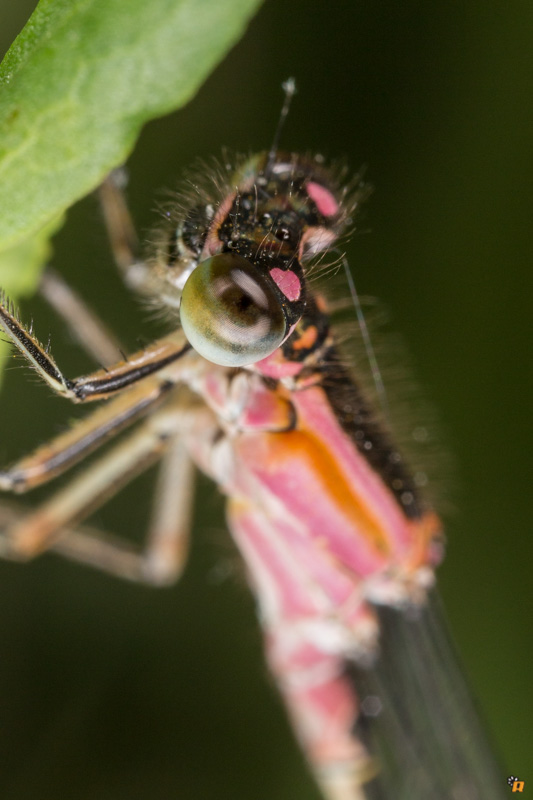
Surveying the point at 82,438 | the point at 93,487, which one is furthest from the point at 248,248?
the point at 93,487

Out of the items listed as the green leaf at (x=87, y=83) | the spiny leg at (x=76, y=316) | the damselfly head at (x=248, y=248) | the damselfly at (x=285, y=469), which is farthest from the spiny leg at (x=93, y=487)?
the green leaf at (x=87, y=83)

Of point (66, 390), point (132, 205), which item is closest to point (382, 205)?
point (132, 205)

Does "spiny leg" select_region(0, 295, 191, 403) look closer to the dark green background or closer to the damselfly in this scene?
the damselfly

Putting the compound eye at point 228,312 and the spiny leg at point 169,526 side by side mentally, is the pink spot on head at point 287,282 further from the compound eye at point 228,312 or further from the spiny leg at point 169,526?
the spiny leg at point 169,526

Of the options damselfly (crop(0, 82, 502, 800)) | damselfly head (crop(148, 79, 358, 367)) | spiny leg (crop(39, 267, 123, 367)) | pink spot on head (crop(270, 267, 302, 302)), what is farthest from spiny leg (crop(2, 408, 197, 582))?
pink spot on head (crop(270, 267, 302, 302))

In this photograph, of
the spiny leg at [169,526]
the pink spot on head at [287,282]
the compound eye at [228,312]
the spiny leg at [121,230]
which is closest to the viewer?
the compound eye at [228,312]

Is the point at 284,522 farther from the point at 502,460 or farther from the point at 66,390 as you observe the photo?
the point at 502,460

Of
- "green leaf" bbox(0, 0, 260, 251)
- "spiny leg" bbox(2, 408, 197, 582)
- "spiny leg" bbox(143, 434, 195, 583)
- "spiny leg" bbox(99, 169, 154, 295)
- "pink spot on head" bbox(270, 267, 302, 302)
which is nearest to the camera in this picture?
"green leaf" bbox(0, 0, 260, 251)
